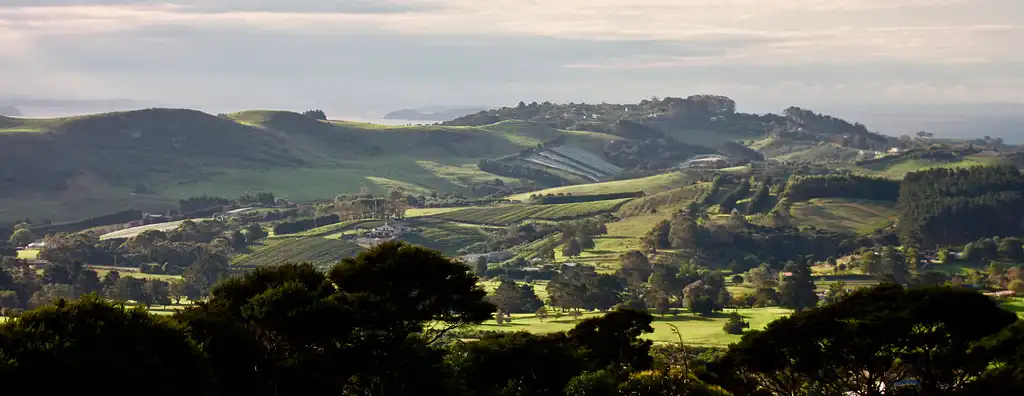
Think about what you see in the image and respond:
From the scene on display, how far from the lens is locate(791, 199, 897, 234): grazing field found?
176625 millimetres

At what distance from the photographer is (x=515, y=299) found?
4368 inches

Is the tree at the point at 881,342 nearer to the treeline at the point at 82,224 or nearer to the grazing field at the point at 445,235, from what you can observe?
the grazing field at the point at 445,235

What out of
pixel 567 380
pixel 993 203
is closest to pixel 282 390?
pixel 567 380

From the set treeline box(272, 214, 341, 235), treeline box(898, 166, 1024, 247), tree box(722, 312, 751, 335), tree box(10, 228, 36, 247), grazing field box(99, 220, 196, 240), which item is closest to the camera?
tree box(722, 312, 751, 335)

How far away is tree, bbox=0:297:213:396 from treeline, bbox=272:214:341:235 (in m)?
145

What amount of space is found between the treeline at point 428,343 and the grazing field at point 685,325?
40.0 meters

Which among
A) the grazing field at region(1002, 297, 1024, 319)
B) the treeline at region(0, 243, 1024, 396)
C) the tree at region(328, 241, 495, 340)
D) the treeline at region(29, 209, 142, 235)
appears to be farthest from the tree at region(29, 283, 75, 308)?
the tree at region(328, 241, 495, 340)

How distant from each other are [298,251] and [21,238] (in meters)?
46.4

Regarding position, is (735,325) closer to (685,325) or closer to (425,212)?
(685,325)

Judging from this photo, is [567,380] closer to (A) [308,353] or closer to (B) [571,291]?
(A) [308,353]

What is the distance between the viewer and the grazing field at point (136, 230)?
17300 centimetres

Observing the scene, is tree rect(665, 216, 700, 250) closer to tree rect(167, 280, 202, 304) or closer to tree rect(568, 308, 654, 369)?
tree rect(167, 280, 202, 304)

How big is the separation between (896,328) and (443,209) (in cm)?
16700

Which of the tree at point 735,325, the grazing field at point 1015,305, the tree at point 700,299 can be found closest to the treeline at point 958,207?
the tree at point 700,299
